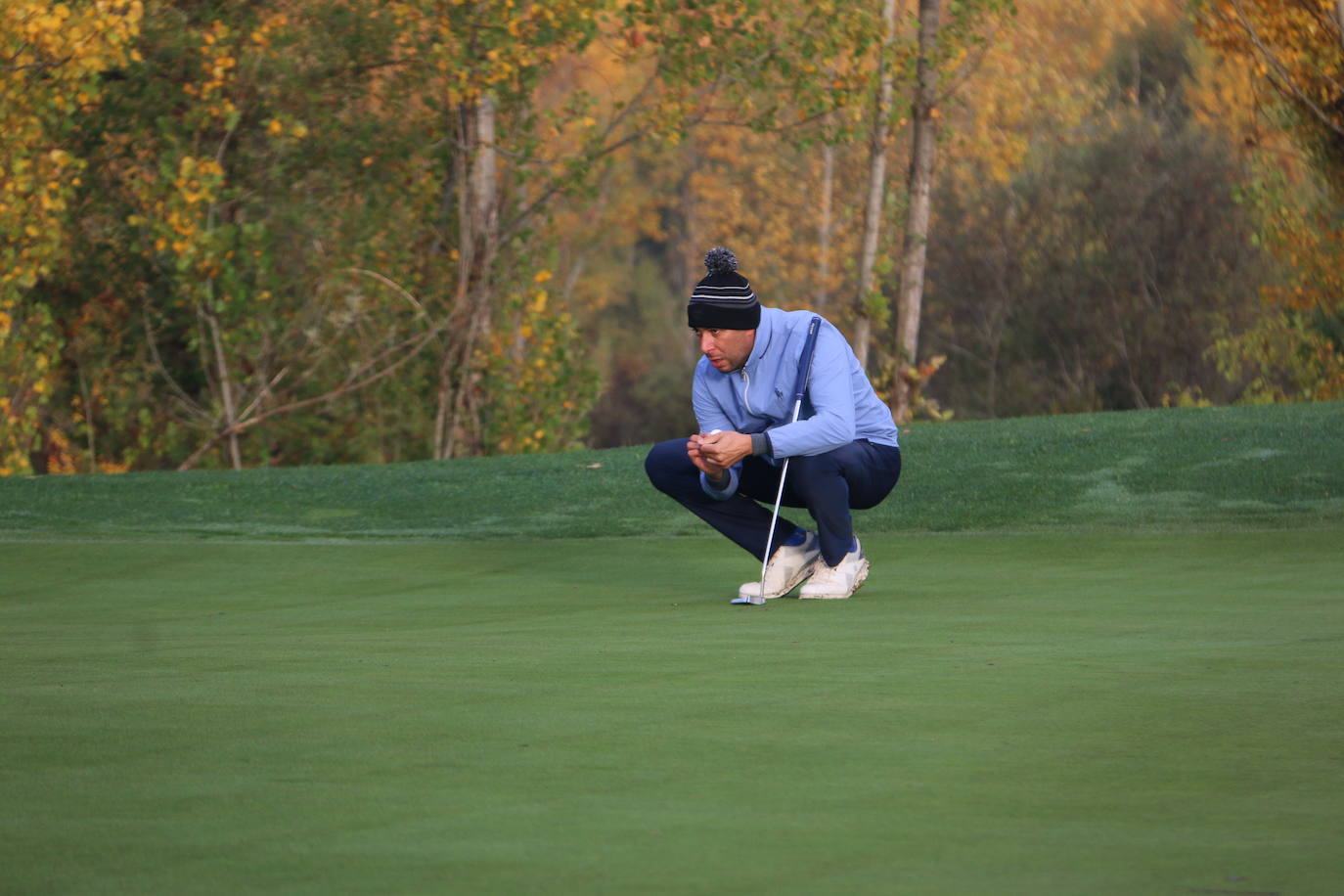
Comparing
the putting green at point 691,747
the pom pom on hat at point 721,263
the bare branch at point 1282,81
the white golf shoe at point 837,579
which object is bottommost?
the white golf shoe at point 837,579

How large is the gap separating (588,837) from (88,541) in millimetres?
7857

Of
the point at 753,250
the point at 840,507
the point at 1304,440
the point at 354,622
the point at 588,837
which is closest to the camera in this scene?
the point at 588,837

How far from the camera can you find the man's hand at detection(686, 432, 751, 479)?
696cm

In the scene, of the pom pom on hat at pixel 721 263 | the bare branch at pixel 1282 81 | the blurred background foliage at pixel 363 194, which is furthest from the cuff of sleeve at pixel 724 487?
the bare branch at pixel 1282 81

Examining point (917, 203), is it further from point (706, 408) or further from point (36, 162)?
point (706, 408)

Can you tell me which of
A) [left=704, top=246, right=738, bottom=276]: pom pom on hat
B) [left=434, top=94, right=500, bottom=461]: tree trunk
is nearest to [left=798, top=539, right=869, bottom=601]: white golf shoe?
[left=704, top=246, right=738, bottom=276]: pom pom on hat

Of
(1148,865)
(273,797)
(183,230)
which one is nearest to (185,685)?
(273,797)

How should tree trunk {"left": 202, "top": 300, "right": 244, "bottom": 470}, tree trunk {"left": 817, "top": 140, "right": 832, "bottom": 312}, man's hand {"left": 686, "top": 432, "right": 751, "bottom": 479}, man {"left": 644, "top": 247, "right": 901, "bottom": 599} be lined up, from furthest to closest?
1. tree trunk {"left": 817, "top": 140, "right": 832, "bottom": 312}
2. tree trunk {"left": 202, "top": 300, "right": 244, "bottom": 470}
3. man {"left": 644, "top": 247, "right": 901, "bottom": 599}
4. man's hand {"left": 686, "top": 432, "right": 751, "bottom": 479}

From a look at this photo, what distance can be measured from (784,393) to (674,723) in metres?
3.32

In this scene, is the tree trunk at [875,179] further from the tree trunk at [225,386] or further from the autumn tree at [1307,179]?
the tree trunk at [225,386]

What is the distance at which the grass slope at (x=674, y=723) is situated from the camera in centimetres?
292

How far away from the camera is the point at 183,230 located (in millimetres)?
17672

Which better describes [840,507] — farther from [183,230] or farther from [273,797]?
[183,230]

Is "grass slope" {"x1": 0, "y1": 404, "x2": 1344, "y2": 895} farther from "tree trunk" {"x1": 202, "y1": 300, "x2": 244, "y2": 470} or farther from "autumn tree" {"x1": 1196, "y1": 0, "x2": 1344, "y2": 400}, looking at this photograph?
"tree trunk" {"x1": 202, "y1": 300, "x2": 244, "y2": 470}
